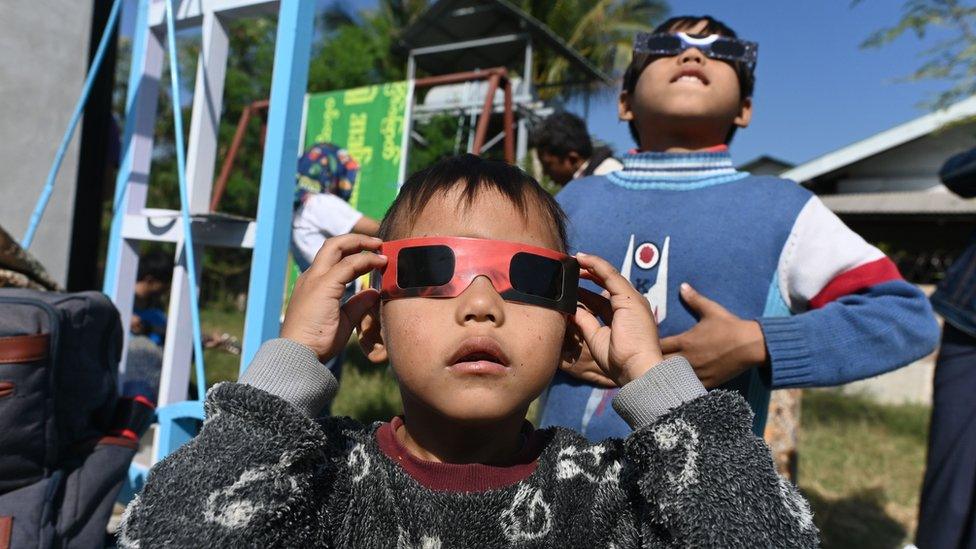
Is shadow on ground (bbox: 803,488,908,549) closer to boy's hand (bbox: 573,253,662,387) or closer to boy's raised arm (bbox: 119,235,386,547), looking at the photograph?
boy's hand (bbox: 573,253,662,387)

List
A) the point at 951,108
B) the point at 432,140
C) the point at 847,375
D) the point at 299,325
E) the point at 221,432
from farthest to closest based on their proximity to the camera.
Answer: the point at 432,140 < the point at 951,108 < the point at 847,375 < the point at 299,325 < the point at 221,432

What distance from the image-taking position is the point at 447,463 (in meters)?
1.15

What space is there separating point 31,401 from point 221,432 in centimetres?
85

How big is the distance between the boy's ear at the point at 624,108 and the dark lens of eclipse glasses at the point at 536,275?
0.79 meters

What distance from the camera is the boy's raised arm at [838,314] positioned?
1.31m

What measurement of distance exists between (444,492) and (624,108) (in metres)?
1.17

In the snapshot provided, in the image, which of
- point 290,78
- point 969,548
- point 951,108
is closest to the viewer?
point 290,78

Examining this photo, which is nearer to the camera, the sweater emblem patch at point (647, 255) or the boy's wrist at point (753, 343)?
the boy's wrist at point (753, 343)

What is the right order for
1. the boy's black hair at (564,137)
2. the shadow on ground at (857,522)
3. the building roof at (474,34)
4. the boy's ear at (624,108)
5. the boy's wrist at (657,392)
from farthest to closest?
the building roof at (474,34) < the boy's black hair at (564,137) < the shadow on ground at (857,522) < the boy's ear at (624,108) < the boy's wrist at (657,392)

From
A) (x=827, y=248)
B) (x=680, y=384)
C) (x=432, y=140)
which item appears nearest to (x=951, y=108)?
(x=432, y=140)

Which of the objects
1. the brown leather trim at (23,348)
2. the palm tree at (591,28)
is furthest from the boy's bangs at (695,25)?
the palm tree at (591,28)

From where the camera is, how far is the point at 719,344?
4.23 feet

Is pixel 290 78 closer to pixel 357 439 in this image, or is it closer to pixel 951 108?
pixel 357 439

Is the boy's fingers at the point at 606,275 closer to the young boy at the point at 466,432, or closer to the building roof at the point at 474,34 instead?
the young boy at the point at 466,432
